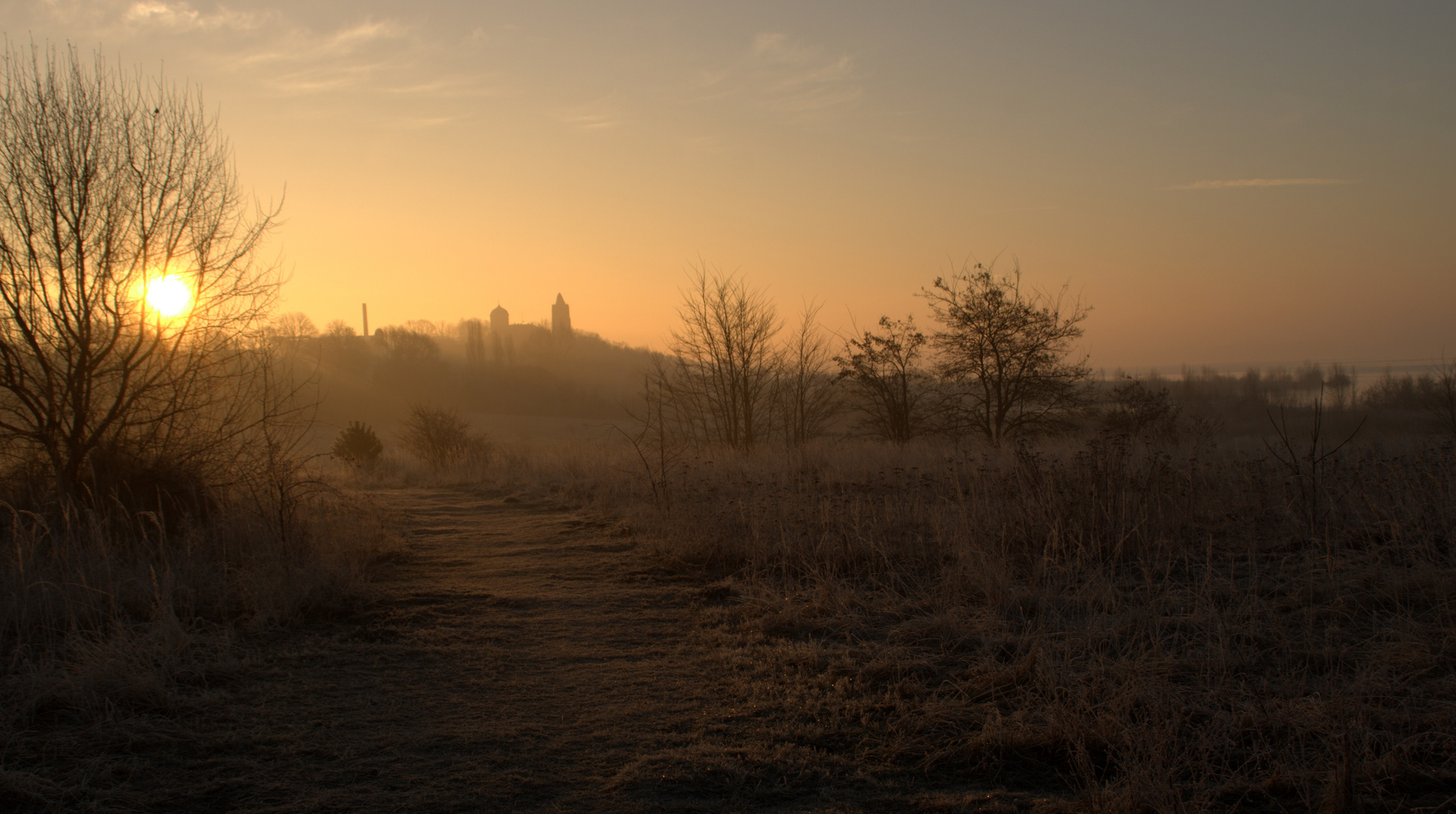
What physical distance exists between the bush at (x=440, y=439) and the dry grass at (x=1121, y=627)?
1449cm

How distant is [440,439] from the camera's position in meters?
22.2

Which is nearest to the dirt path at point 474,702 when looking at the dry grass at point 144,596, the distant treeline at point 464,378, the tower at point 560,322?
the dry grass at point 144,596

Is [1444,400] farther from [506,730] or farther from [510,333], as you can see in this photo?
[510,333]

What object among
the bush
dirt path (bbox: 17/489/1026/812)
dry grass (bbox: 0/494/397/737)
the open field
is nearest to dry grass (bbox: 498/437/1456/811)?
the open field

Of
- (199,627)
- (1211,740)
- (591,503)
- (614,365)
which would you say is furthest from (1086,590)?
(614,365)

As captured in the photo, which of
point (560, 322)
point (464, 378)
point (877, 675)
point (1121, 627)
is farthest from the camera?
point (560, 322)

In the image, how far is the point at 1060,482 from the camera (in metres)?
6.61

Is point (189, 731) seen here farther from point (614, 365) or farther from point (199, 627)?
point (614, 365)

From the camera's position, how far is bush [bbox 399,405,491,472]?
21.1 metres

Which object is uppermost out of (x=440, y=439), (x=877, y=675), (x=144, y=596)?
(x=440, y=439)

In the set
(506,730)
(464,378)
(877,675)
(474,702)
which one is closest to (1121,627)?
(877,675)

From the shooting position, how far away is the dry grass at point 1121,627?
2.59 m

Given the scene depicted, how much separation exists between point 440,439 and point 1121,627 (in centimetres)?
2124

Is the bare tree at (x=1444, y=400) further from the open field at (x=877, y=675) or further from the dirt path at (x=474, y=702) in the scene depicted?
the dirt path at (x=474, y=702)
